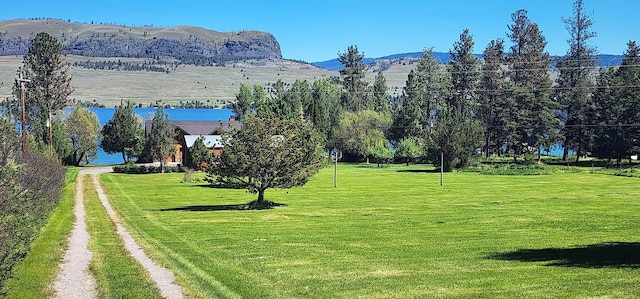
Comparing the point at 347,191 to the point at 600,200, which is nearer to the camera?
the point at 600,200

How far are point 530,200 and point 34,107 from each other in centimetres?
6197

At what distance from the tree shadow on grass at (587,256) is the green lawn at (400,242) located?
0.03 meters

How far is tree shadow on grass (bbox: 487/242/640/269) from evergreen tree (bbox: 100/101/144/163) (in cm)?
7110

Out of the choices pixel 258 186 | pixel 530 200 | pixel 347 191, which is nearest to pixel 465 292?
pixel 258 186

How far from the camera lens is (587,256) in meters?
17.3

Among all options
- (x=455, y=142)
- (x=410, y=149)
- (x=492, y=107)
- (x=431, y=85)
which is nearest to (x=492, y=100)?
(x=492, y=107)

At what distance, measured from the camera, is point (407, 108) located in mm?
94250

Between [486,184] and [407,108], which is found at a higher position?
[407,108]

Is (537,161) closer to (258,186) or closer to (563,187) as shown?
(563,187)

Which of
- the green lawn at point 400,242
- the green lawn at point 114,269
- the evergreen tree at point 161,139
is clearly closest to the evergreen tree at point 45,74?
the evergreen tree at point 161,139

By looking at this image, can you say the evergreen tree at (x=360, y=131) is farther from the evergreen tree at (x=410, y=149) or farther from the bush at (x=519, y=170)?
the bush at (x=519, y=170)

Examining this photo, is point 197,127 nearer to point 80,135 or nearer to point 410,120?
point 80,135

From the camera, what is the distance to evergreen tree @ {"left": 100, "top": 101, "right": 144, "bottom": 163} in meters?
84.4

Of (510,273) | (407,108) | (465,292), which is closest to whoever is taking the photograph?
(465,292)
